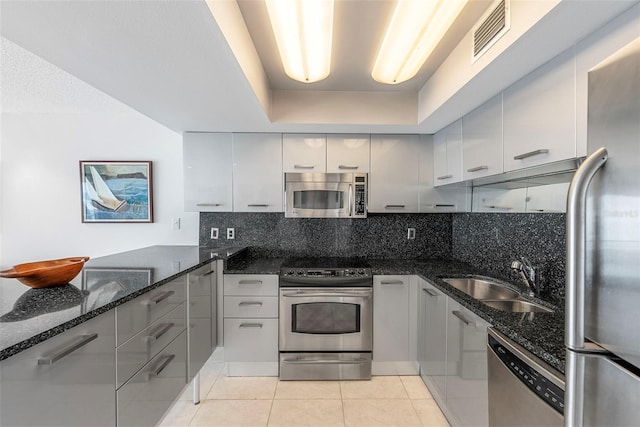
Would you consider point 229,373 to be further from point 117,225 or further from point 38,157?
point 38,157

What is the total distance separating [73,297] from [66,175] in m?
2.58

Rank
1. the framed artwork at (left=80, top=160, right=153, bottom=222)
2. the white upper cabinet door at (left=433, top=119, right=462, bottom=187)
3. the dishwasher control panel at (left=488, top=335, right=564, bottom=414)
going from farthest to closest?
the framed artwork at (left=80, top=160, right=153, bottom=222) → the white upper cabinet door at (left=433, top=119, right=462, bottom=187) → the dishwasher control panel at (left=488, top=335, right=564, bottom=414)

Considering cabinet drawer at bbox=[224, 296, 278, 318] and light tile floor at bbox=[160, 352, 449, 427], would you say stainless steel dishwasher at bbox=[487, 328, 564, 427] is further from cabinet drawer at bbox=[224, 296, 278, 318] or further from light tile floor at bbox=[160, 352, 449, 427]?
cabinet drawer at bbox=[224, 296, 278, 318]

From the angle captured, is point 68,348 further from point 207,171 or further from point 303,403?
point 207,171

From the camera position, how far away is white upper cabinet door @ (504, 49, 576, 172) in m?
1.19

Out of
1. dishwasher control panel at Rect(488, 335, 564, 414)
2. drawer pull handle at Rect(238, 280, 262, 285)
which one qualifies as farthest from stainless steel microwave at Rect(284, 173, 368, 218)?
dishwasher control panel at Rect(488, 335, 564, 414)

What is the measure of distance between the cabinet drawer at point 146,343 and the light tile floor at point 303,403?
70 centimetres

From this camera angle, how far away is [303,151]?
2.55 meters

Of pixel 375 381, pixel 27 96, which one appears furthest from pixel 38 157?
pixel 375 381

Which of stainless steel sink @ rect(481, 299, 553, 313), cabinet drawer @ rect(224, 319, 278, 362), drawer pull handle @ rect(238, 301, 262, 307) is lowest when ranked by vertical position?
cabinet drawer @ rect(224, 319, 278, 362)

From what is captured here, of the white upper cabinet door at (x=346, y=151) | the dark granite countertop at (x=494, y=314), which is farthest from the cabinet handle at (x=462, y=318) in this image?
the white upper cabinet door at (x=346, y=151)

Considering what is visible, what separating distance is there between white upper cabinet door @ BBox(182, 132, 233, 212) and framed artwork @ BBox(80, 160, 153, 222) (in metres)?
0.70

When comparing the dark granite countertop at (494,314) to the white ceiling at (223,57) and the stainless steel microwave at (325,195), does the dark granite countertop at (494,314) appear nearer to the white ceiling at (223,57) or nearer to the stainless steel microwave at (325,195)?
the stainless steel microwave at (325,195)

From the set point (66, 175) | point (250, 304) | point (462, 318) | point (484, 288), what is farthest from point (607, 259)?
point (66, 175)
